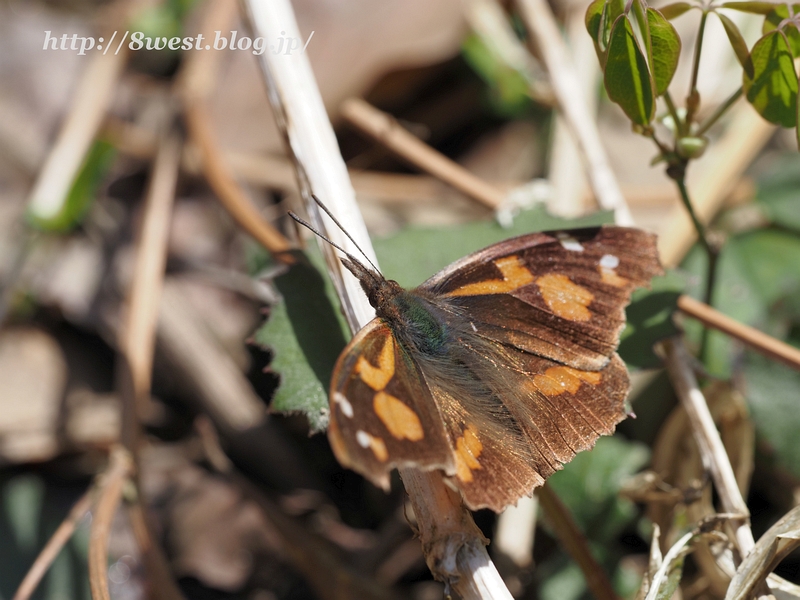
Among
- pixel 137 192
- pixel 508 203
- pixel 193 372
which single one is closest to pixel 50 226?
pixel 137 192

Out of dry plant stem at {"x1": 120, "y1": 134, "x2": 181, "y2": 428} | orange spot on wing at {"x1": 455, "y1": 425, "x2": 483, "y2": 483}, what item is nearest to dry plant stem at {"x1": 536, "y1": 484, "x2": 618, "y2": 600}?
orange spot on wing at {"x1": 455, "y1": 425, "x2": 483, "y2": 483}

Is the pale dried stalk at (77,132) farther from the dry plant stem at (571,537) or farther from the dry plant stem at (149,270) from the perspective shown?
the dry plant stem at (571,537)

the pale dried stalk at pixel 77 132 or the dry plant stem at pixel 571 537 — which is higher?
the pale dried stalk at pixel 77 132

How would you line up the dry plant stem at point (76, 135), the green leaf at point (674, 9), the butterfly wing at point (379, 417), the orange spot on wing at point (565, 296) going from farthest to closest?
the dry plant stem at point (76, 135)
the orange spot on wing at point (565, 296)
the green leaf at point (674, 9)
the butterfly wing at point (379, 417)

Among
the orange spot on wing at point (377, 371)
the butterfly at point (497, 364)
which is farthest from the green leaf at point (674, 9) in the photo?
the orange spot on wing at point (377, 371)

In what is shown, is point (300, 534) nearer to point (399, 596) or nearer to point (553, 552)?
point (399, 596)

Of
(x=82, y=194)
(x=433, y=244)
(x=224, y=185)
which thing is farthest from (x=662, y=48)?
(x=82, y=194)

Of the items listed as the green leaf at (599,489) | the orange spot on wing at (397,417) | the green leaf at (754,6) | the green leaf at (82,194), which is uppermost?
the green leaf at (82,194)
